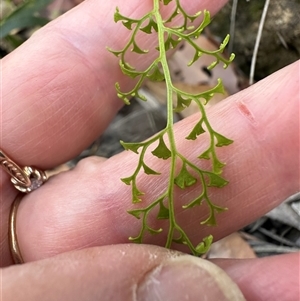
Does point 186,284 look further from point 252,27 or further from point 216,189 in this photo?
point 252,27

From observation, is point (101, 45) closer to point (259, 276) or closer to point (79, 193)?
point (79, 193)

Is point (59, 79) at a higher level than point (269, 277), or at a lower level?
higher

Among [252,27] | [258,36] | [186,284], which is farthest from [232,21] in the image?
[186,284]

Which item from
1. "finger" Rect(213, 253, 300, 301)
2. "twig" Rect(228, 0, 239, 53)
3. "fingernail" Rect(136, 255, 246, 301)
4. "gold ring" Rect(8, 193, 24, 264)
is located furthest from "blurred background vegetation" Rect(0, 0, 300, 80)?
"fingernail" Rect(136, 255, 246, 301)

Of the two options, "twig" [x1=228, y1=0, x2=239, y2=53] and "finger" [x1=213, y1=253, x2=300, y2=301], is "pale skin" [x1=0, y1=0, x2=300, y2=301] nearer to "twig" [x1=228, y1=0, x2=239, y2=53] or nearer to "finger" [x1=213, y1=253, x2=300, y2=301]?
"finger" [x1=213, y1=253, x2=300, y2=301]

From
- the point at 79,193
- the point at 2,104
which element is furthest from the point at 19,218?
the point at 2,104
